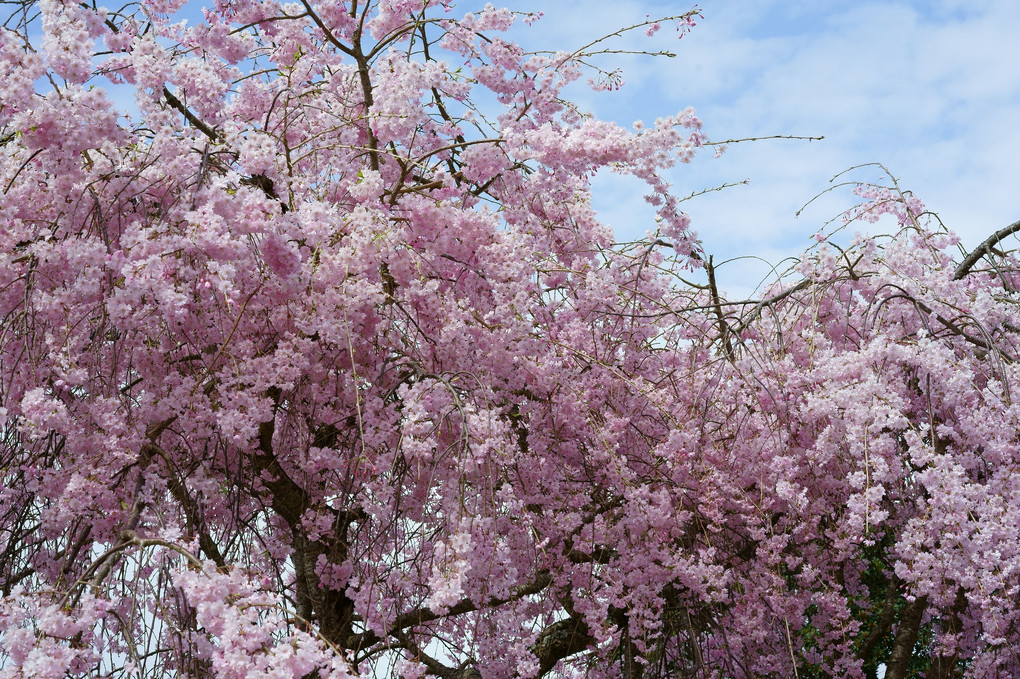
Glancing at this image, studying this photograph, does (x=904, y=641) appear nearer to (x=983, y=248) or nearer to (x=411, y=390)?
(x=983, y=248)

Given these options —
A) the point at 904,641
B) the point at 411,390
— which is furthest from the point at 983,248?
the point at 411,390

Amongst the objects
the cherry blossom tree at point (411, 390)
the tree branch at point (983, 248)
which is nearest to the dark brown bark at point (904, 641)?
the cherry blossom tree at point (411, 390)

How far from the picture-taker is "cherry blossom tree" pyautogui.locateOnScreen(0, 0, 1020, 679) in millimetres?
3650

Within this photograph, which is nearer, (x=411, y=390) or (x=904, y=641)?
(x=411, y=390)

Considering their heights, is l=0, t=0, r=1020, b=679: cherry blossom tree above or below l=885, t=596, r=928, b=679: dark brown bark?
above

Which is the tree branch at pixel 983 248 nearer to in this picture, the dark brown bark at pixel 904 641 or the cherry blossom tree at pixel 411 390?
the cherry blossom tree at pixel 411 390

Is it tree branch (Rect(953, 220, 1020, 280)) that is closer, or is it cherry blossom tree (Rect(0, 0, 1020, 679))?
cherry blossom tree (Rect(0, 0, 1020, 679))

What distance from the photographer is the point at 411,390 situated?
3.81 m

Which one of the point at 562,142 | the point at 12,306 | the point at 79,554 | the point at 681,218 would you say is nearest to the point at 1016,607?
the point at 681,218

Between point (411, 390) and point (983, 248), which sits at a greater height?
point (983, 248)

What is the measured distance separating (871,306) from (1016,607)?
1.53m

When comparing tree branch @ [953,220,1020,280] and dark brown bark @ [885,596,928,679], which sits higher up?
tree branch @ [953,220,1020,280]

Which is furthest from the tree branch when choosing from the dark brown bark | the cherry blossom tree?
the dark brown bark

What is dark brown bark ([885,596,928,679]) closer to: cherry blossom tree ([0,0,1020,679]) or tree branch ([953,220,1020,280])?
cherry blossom tree ([0,0,1020,679])
